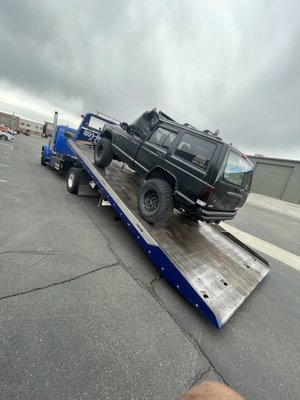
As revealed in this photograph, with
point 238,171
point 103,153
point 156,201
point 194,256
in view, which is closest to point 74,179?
point 103,153

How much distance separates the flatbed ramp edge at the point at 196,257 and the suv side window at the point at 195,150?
1.51 meters

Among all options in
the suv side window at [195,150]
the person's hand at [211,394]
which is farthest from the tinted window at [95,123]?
the person's hand at [211,394]

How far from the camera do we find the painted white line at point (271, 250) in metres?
5.87

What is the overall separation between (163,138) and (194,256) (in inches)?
99.8

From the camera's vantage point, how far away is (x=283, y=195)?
25734 millimetres

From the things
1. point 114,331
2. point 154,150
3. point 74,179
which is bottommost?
point 114,331

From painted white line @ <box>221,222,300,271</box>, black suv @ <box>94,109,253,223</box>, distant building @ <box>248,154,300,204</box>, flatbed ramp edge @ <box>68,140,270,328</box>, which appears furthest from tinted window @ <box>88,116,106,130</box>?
distant building @ <box>248,154,300,204</box>

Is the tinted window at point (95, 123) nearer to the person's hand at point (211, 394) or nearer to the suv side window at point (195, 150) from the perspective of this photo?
the suv side window at point (195, 150)

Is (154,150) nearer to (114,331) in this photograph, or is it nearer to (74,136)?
(114,331)

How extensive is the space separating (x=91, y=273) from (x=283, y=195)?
29309mm

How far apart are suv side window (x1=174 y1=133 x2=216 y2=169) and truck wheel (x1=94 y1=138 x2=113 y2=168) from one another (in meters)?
2.39

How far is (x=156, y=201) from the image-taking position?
392 cm

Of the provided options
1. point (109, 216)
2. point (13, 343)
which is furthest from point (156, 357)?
point (109, 216)

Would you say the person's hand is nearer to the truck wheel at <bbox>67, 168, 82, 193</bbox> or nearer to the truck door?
the truck door
